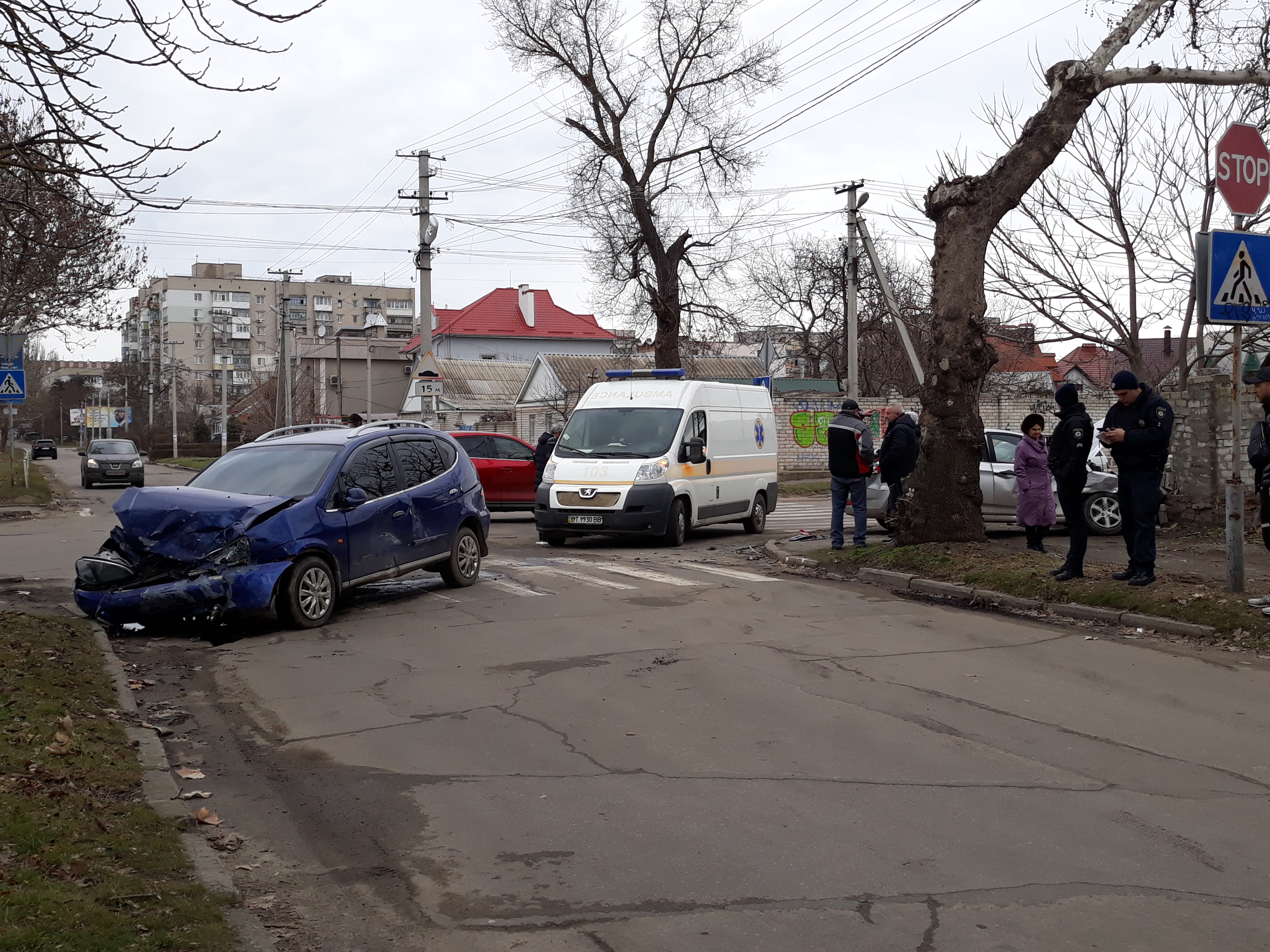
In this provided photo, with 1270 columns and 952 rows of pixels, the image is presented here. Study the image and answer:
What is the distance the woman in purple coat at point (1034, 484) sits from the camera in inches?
551

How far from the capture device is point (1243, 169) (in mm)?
9773

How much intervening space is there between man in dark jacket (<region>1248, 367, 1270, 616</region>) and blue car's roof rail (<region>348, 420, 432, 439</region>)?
7730 mm

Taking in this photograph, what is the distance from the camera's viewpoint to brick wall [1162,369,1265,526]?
54.9 ft

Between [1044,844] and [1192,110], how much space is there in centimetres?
1863

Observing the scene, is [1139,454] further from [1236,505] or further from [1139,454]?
[1236,505]

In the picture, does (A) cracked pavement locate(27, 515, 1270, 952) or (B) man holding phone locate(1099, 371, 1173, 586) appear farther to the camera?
(B) man holding phone locate(1099, 371, 1173, 586)

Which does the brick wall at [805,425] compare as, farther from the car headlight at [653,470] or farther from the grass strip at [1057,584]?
the grass strip at [1057,584]

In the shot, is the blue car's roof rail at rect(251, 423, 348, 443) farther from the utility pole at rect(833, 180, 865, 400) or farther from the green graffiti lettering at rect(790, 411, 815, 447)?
the green graffiti lettering at rect(790, 411, 815, 447)

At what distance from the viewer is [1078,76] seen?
1225 centimetres

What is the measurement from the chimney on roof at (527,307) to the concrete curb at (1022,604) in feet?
233

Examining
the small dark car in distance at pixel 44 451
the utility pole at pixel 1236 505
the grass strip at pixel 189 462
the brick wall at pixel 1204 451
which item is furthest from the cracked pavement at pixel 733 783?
the small dark car in distance at pixel 44 451

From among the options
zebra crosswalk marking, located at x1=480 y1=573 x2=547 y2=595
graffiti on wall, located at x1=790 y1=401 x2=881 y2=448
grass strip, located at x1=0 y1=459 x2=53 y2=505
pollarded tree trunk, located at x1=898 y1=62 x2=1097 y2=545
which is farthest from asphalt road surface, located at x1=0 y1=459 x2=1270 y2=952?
graffiti on wall, located at x1=790 y1=401 x2=881 y2=448

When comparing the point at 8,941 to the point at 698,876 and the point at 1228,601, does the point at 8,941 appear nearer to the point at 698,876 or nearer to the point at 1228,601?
the point at 698,876

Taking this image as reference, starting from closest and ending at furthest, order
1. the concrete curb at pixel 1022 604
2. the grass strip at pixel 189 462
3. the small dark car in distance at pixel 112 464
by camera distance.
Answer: the concrete curb at pixel 1022 604
the small dark car in distance at pixel 112 464
the grass strip at pixel 189 462
